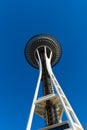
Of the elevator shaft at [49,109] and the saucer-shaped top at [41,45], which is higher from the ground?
the saucer-shaped top at [41,45]

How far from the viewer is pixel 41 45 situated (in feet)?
228

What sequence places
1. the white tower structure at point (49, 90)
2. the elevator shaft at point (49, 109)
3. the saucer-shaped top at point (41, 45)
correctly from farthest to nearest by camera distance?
the saucer-shaped top at point (41, 45) < the elevator shaft at point (49, 109) < the white tower structure at point (49, 90)

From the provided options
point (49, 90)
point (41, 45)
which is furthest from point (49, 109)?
point (41, 45)

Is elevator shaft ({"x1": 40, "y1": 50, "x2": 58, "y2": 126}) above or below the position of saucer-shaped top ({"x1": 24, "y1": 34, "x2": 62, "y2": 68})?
below

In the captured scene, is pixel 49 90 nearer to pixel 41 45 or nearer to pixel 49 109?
pixel 49 109

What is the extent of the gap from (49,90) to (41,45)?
19.3 metres

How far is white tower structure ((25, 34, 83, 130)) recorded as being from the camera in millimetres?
40594

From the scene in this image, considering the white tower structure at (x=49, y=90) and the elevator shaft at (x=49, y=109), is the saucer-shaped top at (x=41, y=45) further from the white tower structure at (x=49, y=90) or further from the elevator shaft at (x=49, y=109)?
the elevator shaft at (x=49, y=109)

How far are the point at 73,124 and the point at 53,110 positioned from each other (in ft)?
39.1

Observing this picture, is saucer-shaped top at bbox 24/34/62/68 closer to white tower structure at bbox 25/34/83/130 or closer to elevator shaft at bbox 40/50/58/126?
white tower structure at bbox 25/34/83/130

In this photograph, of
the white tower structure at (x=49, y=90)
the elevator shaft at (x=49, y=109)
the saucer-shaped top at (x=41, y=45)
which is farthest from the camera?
the saucer-shaped top at (x=41, y=45)

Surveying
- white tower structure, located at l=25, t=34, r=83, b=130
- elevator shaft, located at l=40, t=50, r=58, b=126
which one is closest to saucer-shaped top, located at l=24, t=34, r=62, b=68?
white tower structure, located at l=25, t=34, r=83, b=130

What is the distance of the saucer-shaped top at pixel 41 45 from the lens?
69.2 m

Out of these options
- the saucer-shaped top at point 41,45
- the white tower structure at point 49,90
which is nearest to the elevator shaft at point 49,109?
the white tower structure at point 49,90
